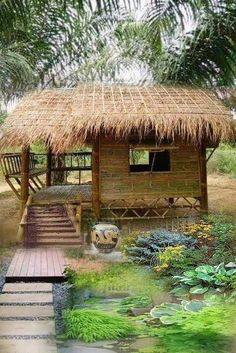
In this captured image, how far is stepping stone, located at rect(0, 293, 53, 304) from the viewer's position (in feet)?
18.8

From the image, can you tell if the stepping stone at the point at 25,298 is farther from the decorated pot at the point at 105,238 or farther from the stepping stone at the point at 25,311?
the decorated pot at the point at 105,238

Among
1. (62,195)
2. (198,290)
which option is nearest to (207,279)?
(198,290)

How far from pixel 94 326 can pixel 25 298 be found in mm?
1341

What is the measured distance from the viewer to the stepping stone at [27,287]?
6.25 meters

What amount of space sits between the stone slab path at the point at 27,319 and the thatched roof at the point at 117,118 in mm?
3612

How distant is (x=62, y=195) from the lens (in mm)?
11133

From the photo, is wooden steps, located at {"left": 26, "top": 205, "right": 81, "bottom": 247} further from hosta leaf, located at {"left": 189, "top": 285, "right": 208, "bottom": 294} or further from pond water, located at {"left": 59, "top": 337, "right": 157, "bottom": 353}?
pond water, located at {"left": 59, "top": 337, "right": 157, "bottom": 353}

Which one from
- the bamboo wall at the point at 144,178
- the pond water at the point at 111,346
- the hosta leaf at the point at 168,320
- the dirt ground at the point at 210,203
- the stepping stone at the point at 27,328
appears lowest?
the dirt ground at the point at 210,203

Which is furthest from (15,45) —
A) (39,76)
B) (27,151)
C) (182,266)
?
(182,266)

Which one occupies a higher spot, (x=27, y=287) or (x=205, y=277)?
(x=205, y=277)

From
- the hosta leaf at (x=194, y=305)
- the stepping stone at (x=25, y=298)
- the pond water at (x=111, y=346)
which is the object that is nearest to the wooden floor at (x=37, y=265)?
the stepping stone at (x=25, y=298)

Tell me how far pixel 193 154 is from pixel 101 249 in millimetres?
3355

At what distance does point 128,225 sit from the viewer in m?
10.5

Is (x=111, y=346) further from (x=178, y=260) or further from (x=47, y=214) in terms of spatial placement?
(x=47, y=214)
